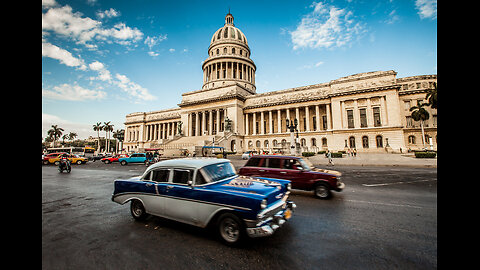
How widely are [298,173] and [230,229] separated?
4.63m

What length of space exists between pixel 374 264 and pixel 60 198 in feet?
34.5

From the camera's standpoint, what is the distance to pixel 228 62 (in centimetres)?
5759

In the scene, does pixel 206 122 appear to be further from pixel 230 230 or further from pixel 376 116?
pixel 230 230

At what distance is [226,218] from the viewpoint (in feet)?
13.0

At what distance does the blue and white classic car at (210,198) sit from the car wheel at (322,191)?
2.69m

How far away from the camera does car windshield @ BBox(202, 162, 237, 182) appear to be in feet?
15.3

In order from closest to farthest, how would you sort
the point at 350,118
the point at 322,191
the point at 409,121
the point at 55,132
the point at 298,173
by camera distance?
the point at 322,191, the point at 298,173, the point at 350,118, the point at 409,121, the point at 55,132

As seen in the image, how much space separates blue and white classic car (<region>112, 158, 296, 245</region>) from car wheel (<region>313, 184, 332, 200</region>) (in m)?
2.69

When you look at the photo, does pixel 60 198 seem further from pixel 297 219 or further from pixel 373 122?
pixel 373 122

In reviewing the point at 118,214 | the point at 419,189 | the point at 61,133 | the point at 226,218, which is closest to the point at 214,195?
the point at 226,218

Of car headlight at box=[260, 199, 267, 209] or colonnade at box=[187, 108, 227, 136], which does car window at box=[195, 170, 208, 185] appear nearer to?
car headlight at box=[260, 199, 267, 209]

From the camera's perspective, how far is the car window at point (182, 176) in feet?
15.1

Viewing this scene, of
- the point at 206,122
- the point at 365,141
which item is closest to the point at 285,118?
the point at 365,141

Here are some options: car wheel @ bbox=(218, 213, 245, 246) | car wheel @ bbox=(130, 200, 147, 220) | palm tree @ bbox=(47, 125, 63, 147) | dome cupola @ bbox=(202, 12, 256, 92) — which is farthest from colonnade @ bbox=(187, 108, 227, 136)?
palm tree @ bbox=(47, 125, 63, 147)
